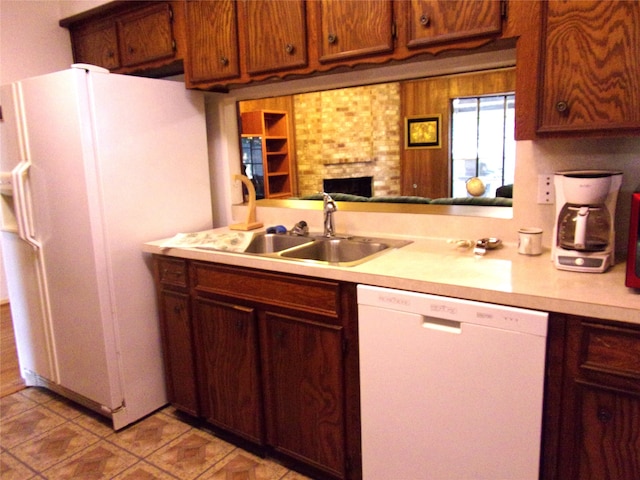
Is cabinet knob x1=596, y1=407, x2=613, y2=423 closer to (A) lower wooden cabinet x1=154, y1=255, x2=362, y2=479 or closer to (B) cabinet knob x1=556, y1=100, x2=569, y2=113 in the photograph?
(A) lower wooden cabinet x1=154, y1=255, x2=362, y2=479

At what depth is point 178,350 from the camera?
2.30m

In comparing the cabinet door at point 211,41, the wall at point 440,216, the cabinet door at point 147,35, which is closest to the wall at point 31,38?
the cabinet door at point 147,35

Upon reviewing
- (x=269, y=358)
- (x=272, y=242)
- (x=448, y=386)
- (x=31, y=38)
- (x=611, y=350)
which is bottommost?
(x=269, y=358)

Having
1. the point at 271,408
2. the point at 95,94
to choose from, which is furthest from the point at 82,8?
the point at 271,408

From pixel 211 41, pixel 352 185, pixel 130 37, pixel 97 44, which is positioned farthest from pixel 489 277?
pixel 352 185

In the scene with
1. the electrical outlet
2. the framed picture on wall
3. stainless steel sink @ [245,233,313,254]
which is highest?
the framed picture on wall

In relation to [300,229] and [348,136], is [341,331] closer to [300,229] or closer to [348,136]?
[300,229]

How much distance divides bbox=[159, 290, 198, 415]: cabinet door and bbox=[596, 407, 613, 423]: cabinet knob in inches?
66.0

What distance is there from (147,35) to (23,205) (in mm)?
1143

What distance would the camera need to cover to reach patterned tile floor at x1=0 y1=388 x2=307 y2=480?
2012mm

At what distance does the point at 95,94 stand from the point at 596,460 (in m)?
2.33

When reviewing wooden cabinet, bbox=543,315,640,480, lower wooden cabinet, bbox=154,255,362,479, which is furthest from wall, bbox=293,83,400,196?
wooden cabinet, bbox=543,315,640,480

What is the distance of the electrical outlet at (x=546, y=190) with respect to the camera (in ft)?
5.91

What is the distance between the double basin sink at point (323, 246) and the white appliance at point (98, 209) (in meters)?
0.52
